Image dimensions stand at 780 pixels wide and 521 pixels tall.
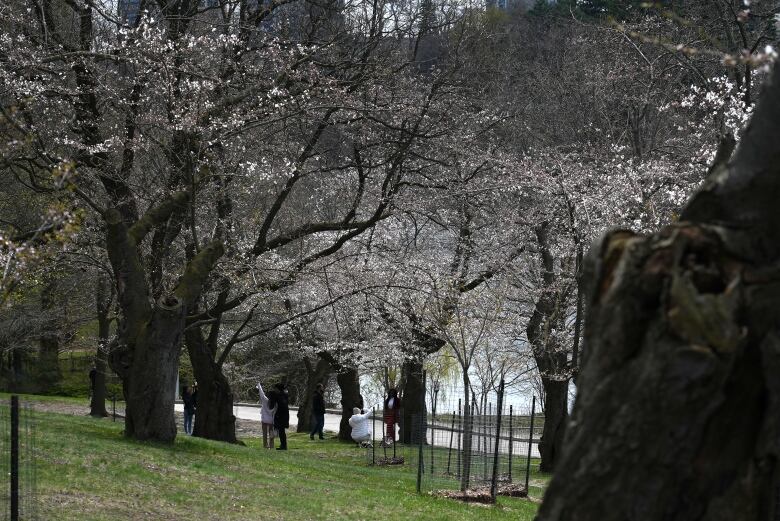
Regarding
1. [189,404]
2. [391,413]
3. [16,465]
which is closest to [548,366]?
[391,413]

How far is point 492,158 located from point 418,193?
1.79 metres

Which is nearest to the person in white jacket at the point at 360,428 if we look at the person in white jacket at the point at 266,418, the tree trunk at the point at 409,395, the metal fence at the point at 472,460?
the tree trunk at the point at 409,395

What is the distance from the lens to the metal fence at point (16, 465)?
22.4ft

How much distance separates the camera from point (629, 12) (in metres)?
27.0

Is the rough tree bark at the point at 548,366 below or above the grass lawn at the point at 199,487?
above

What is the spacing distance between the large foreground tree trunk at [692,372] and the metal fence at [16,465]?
15.3 ft

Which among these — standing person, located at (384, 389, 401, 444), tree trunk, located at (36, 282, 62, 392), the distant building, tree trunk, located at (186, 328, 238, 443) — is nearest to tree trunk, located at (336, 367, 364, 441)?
standing person, located at (384, 389, 401, 444)

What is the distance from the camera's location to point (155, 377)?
14930mm

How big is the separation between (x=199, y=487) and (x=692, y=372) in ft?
29.6

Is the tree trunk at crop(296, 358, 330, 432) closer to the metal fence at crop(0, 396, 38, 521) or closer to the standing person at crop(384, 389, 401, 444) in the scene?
the standing person at crop(384, 389, 401, 444)

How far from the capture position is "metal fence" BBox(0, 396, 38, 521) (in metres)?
6.82

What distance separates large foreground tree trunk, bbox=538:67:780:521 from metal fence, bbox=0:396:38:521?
15.3 ft

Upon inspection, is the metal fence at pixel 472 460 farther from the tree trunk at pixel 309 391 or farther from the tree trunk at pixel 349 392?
the tree trunk at pixel 309 391

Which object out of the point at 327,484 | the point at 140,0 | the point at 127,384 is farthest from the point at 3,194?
the point at 327,484
